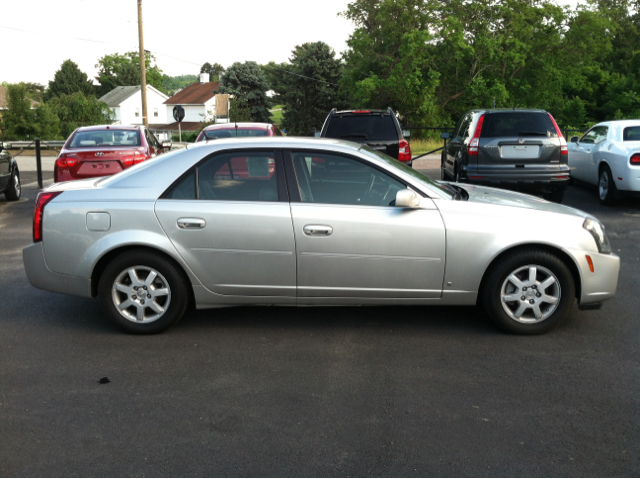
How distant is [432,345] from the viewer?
5.25 m

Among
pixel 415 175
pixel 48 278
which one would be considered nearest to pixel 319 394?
pixel 415 175

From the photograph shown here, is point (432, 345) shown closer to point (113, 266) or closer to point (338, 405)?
point (338, 405)

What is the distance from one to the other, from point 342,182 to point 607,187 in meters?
8.85

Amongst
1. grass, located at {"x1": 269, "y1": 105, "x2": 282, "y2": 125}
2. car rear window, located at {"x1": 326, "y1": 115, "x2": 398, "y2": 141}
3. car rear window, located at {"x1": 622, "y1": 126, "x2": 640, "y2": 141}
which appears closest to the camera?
car rear window, located at {"x1": 326, "y1": 115, "x2": 398, "y2": 141}

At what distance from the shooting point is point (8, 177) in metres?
Answer: 14.0

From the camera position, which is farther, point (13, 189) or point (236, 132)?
point (13, 189)

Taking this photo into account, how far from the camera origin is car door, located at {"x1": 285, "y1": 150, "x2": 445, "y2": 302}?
5.29m

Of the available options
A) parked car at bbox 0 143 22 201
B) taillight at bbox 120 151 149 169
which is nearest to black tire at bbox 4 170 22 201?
parked car at bbox 0 143 22 201

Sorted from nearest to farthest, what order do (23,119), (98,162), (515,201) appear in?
(515,201) → (98,162) → (23,119)

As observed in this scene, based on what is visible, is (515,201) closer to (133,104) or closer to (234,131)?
(234,131)

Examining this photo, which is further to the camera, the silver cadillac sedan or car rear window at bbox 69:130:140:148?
car rear window at bbox 69:130:140:148

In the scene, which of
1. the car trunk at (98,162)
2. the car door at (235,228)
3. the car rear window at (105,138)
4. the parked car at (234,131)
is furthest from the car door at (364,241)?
the parked car at (234,131)

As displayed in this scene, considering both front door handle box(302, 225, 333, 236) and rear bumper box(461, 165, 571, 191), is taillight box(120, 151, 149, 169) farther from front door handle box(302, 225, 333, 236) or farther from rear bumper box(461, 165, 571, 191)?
front door handle box(302, 225, 333, 236)

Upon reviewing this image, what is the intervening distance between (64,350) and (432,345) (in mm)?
2824
